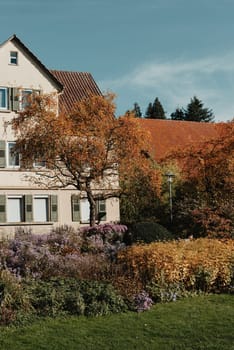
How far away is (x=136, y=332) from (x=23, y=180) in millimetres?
23687

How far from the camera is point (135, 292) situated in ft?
43.1

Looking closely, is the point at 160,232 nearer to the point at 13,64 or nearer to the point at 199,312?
the point at 199,312

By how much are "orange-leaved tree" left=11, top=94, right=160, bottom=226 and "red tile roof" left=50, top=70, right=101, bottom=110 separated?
1113cm

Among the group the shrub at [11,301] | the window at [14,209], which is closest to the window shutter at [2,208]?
the window at [14,209]

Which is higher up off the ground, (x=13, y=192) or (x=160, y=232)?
(x=13, y=192)

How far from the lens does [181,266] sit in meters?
14.4

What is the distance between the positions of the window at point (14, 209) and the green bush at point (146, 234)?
13670mm

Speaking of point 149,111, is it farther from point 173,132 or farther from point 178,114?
point 173,132

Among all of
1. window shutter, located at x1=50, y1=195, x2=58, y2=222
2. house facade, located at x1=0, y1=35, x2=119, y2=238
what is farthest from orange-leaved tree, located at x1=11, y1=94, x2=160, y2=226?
window shutter, located at x1=50, y1=195, x2=58, y2=222

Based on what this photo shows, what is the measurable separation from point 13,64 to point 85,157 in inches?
463

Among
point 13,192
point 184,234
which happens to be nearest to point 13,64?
point 13,192

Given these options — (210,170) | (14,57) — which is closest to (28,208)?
(14,57)

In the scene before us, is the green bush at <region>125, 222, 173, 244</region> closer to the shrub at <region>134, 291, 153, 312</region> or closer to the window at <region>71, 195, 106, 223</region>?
the shrub at <region>134, 291, 153, 312</region>

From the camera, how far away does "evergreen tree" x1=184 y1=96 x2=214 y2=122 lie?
8000cm
